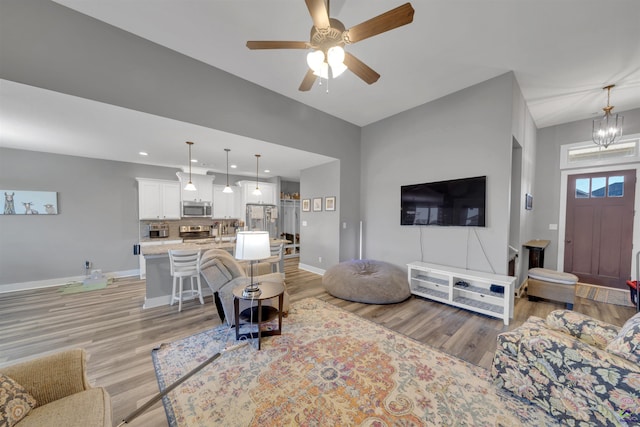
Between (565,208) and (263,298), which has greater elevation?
(565,208)

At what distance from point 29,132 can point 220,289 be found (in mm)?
3847

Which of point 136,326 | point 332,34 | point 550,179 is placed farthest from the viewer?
point 550,179

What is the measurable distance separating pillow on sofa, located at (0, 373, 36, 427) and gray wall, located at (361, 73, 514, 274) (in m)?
4.51

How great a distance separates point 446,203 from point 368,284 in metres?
1.91

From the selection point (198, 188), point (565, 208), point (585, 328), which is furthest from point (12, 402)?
point (565, 208)

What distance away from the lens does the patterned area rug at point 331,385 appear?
1596 millimetres

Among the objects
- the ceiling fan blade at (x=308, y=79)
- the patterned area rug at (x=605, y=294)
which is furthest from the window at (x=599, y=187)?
the ceiling fan blade at (x=308, y=79)

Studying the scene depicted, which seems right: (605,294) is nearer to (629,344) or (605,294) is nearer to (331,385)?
(629,344)

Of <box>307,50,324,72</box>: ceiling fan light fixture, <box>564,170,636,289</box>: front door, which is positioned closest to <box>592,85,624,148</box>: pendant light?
<box>564,170,636,289</box>: front door

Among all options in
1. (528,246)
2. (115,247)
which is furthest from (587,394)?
(115,247)

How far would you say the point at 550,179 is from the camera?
15.7 ft

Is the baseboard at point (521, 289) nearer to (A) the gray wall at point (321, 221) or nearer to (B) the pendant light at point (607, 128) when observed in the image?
(B) the pendant light at point (607, 128)

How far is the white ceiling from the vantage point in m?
2.17

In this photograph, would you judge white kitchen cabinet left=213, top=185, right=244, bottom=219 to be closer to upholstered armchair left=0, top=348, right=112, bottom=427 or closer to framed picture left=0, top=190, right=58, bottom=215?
framed picture left=0, top=190, right=58, bottom=215
